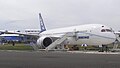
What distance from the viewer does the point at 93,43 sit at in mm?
41969

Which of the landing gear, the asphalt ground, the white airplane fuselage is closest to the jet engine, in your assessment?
the white airplane fuselage

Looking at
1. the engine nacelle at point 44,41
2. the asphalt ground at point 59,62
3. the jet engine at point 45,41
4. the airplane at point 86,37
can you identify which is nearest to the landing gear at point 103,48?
the airplane at point 86,37

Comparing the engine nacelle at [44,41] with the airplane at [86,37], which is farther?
the engine nacelle at [44,41]

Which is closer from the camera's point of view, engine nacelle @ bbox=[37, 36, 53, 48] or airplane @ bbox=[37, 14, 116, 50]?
airplane @ bbox=[37, 14, 116, 50]

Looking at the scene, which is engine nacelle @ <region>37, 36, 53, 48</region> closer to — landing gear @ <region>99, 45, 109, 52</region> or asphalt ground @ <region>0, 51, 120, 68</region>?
landing gear @ <region>99, 45, 109, 52</region>

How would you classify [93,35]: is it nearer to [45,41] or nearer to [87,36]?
[87,36]

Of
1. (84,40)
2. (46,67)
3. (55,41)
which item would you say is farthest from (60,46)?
(46,67)

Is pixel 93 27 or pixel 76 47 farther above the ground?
pixel 93 27

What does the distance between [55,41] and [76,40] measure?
292 centimetres

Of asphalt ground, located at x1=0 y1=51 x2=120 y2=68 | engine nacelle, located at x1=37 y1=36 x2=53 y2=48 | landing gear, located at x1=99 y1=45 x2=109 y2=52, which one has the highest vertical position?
asphalt ground, located at x1=0 y1=51 x2=120 y2=68

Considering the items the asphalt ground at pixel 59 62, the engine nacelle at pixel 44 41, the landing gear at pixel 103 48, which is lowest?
the landing gear at pixel 103 48

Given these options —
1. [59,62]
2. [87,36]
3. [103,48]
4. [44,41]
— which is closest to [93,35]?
[87,36]

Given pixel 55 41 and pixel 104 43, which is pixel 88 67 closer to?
pixel 104 43

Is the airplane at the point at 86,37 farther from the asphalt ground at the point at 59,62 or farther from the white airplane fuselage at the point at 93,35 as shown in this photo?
the asphalt ground at the point at 59,62
